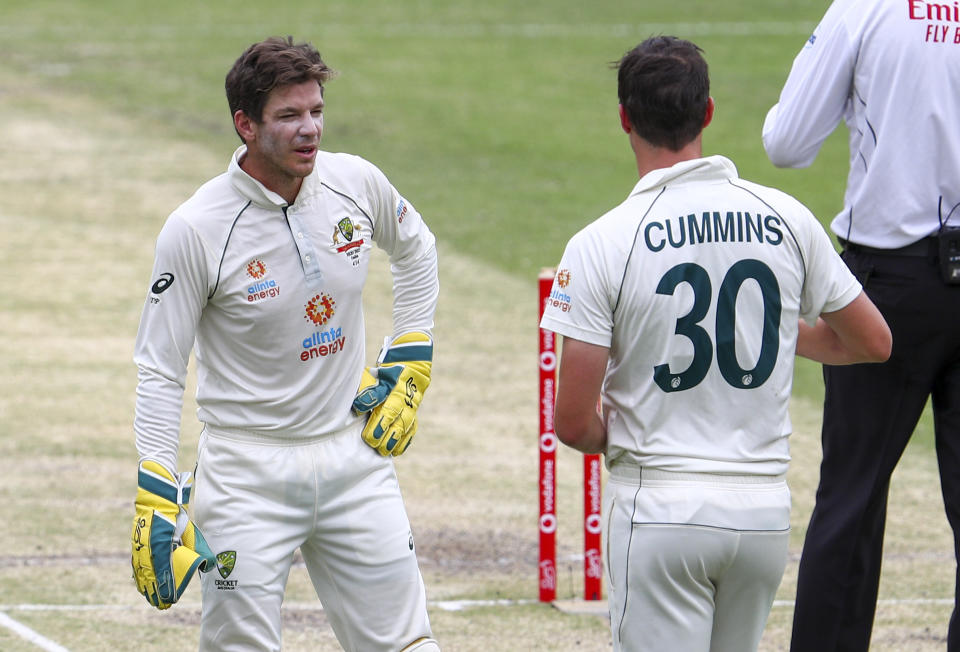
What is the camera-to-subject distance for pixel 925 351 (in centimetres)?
466

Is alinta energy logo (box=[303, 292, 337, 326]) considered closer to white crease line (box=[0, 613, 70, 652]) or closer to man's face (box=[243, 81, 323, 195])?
man's face (box=[243, 81, 323, 195])

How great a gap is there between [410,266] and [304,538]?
3.37 ft

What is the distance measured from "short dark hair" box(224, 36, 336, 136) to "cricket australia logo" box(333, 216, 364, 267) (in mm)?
430

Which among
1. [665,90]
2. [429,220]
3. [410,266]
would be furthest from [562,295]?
[429,220]

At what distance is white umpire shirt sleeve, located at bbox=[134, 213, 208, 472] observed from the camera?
14.1 ft

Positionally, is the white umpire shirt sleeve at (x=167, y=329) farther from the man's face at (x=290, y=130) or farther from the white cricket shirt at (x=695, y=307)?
the white cricket shirt at (x=695, y=307)

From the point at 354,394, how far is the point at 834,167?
526 inches

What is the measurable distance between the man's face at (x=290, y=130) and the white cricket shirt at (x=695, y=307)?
0.98m

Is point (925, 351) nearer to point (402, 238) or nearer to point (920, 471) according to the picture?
point (402, 238)

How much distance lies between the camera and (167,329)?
4.32m

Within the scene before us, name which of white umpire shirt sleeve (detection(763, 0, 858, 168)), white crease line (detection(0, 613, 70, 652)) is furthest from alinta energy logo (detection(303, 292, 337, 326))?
white crease line (detection(0, 613, 70, 652))

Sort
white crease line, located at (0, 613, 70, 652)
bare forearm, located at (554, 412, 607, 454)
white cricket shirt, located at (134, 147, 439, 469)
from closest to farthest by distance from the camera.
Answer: bare forearm, located at (554, 412, 607, 454) < white cricket shirt, located at (134, 147, 439, 469) < white crease line, located at (0, 613, 70, 652)

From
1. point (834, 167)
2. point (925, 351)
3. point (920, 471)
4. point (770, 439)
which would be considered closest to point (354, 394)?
point (770, 439)

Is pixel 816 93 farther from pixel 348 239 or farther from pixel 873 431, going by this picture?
pixel 348 239
